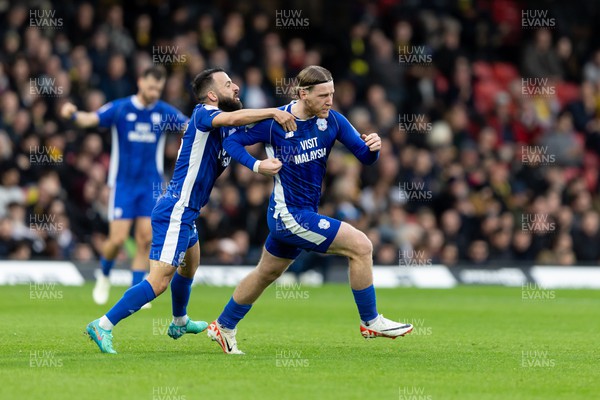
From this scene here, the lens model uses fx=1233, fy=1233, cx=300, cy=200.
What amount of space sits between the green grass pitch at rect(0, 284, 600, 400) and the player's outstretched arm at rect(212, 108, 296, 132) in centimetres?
195

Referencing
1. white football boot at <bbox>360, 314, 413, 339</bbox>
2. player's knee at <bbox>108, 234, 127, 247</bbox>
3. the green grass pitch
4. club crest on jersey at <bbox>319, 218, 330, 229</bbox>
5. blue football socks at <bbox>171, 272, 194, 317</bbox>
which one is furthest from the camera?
player's knee at <bbox>108, 234, 127, 247</bbox>

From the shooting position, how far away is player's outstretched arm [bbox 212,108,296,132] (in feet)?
33.2

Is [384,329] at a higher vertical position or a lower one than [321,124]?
lower

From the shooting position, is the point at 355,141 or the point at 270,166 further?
the point at 355,141

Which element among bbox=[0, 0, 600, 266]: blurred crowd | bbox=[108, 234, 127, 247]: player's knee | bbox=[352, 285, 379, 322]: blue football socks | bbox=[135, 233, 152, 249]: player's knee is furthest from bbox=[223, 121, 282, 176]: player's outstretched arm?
bbox=[0, 0, 600, 266]: blurred crowd

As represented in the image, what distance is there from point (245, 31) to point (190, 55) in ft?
7.13

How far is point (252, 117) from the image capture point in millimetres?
10102

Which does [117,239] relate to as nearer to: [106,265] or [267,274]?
[106,265]

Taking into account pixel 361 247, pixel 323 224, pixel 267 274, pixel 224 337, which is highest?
pixel 323 224

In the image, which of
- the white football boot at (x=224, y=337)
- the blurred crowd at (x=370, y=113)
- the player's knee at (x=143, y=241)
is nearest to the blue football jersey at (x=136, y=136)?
the player's knee at (x=143, y=241)

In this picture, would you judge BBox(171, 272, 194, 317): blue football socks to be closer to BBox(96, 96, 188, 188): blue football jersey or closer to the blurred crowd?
BBox(96, 96, 188, 188): blue football jersey

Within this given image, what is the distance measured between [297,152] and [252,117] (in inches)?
23.3

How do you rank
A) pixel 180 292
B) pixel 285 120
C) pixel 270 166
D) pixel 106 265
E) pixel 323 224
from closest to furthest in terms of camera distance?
pixel 270 166 < pixel 285 120 < pixel 323 224 < pixel 180 292 < pixel 106 265

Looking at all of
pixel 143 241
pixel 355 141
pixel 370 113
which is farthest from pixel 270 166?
pixel 370 113
